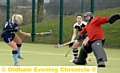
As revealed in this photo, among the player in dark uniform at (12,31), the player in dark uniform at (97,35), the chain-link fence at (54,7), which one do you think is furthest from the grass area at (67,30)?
the player in dark uniform at (12,31)

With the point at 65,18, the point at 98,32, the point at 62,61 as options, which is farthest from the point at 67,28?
the point at 98,32

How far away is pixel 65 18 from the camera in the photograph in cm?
2589

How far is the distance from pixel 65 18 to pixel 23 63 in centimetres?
1165

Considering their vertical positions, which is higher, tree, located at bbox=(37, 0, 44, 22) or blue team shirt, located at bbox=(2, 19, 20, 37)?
blue team shirt, located at bbox=(2, 19, 20, 37)

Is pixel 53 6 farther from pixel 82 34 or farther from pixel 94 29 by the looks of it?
pixel 94 29

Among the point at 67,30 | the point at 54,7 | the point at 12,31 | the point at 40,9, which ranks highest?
the point at 12,31

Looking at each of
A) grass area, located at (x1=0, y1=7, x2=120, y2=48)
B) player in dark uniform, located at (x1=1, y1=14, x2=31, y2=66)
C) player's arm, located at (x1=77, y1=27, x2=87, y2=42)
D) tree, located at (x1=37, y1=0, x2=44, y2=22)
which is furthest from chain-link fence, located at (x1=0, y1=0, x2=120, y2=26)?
player in dark uniform, located at (x1=1, y1=14, x2=31, y2=66)

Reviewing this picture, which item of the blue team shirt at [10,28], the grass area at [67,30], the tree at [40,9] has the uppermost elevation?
the blue team shirt at [10,28]

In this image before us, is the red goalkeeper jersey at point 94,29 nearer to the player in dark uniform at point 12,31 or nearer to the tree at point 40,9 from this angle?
the player in dark uniform at point 12,31

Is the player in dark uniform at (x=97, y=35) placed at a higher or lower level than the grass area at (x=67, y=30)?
higher

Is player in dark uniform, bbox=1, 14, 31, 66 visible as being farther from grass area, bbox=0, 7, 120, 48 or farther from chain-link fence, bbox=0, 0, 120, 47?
chain-link fence, bbox=0, 0, 120, 47

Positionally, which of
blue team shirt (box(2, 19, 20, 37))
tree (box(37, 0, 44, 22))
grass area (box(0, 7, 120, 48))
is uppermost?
blue team shirt (box(2, 19, 20, 37))

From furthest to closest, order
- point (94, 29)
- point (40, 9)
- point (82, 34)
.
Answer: point (40, 9) → point (82, 34) → point (94, 29)

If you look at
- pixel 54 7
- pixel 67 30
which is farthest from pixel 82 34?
pixel 54 7
